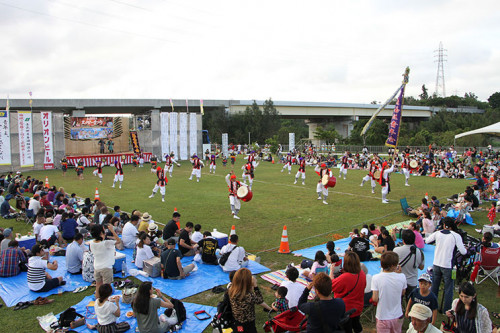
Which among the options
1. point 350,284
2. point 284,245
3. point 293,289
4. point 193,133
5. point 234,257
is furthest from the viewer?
point 193,133

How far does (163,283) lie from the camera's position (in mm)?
8086

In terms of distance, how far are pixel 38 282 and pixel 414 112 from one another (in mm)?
76147

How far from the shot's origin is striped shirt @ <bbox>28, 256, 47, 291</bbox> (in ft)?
24.9

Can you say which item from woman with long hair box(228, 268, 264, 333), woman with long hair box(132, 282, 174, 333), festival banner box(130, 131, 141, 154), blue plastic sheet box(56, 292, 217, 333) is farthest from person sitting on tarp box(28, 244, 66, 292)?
festival banner box(130, 131, 141, 154)

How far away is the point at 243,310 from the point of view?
190 inches

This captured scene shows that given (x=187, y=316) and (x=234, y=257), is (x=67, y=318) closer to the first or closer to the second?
(x=187, y=316)

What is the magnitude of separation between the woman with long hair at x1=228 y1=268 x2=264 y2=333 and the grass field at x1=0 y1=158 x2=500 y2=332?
4.97ft

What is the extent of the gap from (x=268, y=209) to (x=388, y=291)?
10660 mm

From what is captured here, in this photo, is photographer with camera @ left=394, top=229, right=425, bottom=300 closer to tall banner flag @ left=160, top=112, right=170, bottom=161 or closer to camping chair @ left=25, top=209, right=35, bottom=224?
camping chair @ left=25, top=209, right=35, bottom=224

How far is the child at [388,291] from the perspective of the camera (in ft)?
15.8

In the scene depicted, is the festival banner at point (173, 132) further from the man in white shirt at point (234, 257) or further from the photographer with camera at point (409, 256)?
the photographer with camera at point (409, 256)

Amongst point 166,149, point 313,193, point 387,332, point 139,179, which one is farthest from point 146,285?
point 166,149

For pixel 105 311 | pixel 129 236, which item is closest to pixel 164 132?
pixel 129 236

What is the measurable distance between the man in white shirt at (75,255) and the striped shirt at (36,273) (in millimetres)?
916
